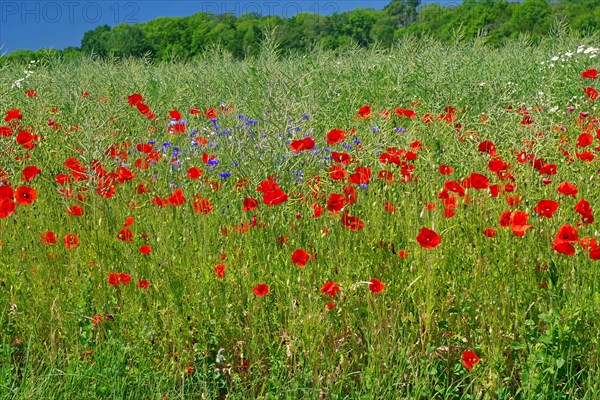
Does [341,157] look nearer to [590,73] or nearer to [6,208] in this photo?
[6,208]

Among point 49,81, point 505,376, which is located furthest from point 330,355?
point 49,81

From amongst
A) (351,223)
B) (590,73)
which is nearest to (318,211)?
(351,223)

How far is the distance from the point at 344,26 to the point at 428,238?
72512mm

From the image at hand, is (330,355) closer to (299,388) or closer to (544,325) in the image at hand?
(299,388)

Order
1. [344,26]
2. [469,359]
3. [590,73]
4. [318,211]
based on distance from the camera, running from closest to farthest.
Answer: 1. [469,359]
2. [318,211]
3. [590,73]
4. [344,26]

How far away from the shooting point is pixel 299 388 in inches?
79.7

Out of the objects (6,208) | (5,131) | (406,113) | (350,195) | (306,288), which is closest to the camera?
(306,288)

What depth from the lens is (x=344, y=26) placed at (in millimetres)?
71688

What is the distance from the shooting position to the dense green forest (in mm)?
40641

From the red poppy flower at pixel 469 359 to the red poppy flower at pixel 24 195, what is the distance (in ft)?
5.97

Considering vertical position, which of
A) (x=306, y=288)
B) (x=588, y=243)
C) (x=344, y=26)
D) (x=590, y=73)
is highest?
(x=344, y=26)

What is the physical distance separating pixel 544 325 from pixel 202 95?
16.7 ft

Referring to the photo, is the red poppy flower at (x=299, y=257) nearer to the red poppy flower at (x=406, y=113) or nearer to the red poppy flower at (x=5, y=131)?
the red poppy flower at (x=406, y=113)

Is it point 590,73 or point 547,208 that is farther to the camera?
point 590,73
